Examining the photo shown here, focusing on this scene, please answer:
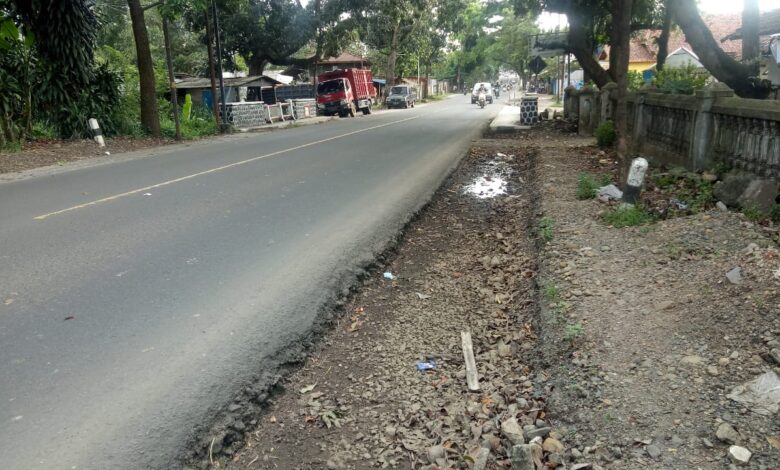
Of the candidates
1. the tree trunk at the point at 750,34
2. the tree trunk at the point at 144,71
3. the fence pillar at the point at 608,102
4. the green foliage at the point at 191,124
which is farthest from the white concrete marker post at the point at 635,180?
the green foliage at the point at 191,124

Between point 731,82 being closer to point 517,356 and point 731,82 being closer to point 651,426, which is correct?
point 517,356

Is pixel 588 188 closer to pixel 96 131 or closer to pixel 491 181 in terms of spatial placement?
pixel 491 181

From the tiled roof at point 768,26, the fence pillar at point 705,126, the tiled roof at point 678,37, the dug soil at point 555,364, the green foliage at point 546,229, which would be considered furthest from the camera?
the tiled roof at point 678,37

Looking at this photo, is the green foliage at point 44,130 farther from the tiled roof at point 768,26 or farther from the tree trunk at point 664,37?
the tiled roof at point 768,26

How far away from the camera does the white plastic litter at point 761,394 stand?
3.04m

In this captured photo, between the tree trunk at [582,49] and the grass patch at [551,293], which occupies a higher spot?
the tree trunk at [582,49]

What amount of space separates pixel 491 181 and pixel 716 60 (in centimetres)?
611

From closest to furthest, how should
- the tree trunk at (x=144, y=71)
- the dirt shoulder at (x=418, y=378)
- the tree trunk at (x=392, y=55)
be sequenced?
the dirt shoulder at (x=418, y=378), the tree trunk at (x=144, y=71), the tree trunk at (x=392, y=55)

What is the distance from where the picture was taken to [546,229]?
6.88m

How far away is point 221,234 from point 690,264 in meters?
4.91

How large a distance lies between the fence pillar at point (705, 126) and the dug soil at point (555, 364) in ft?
7.62

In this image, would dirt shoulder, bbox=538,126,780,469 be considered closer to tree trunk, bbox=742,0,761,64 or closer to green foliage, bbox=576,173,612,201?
green foliage, bbox=576,173,612,201

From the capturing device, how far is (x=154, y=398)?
139 inches

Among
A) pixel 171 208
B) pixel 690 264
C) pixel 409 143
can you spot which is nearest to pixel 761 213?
pixel 690 264
